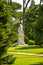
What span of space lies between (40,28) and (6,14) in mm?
8567

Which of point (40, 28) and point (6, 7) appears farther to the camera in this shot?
point (40, 28)

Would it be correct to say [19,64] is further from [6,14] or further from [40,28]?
[6,14]

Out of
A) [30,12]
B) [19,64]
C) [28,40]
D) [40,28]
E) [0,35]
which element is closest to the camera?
[0,35]

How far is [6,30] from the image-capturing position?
15961 mm

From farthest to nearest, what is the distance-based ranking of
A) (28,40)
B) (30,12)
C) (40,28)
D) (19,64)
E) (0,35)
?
1. (30,12)
2. (28,40)
3. (40,28)
4. (19,64)
5. (0,35)

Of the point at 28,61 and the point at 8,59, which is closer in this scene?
the point at 8,59

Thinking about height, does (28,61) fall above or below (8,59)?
below

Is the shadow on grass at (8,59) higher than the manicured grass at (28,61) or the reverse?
higher

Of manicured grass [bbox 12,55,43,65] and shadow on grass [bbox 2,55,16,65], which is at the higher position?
shadow on grass [bbox 2,55,16,65]

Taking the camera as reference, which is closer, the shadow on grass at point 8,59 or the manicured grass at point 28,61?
the shadow on grass at point 8,59

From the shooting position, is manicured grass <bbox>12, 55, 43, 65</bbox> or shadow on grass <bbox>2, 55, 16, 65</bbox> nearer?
shadow on grass <bbox>2, 55, 16, 65</bbox>

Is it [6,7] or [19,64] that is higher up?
[6,7]

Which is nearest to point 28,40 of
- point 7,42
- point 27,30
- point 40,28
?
point 27,30

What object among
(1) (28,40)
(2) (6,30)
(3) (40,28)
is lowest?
(1) (28,40)
